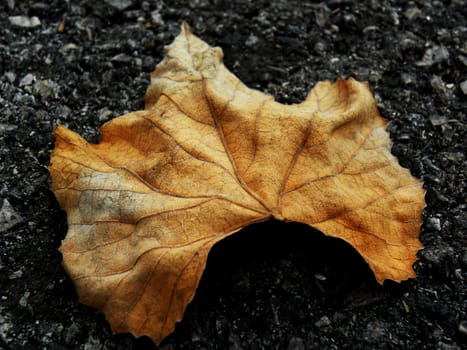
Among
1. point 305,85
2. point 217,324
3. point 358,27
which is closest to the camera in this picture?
point 217,324

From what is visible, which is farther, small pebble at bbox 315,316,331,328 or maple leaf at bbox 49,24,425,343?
small pebble at bbox 315,316,331,328

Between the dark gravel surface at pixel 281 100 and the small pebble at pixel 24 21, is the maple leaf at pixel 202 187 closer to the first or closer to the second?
the dark gravel surface at pixel 281 100

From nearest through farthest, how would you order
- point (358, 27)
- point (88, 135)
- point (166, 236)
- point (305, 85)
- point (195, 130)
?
point (166, 236), point (195, 130), point (88, 135), point (305, 85), point (358, 27)

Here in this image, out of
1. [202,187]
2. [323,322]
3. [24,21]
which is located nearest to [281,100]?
[202,187]

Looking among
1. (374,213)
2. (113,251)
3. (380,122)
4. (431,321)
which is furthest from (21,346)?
(380,122)

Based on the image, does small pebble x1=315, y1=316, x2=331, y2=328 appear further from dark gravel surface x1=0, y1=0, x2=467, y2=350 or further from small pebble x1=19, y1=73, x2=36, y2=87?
small pebble x1=19, y1=73, x2=36, y2=87

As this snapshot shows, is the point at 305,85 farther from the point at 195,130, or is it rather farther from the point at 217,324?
the point at 217,324

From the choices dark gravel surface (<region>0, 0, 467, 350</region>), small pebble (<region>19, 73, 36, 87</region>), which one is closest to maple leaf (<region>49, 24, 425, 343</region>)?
dark gravel surface (<region>0, 0, 467, 350</region>)
